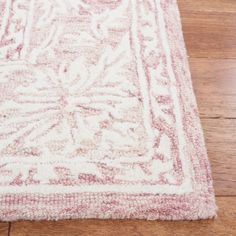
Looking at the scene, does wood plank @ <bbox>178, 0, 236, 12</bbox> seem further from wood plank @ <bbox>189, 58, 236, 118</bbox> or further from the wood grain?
wood plank @ <bbox>189, 58, 236, 118</bbox>

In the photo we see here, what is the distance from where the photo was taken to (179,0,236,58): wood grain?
0.94m

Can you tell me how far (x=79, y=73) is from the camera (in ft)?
2.82

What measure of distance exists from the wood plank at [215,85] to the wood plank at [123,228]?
24cm

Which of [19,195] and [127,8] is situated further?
[127,8]

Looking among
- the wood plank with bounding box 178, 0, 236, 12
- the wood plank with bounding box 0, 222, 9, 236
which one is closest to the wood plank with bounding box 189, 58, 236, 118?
the wood plank with bounding box 178, 0, 236, 12

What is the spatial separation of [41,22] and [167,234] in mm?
573

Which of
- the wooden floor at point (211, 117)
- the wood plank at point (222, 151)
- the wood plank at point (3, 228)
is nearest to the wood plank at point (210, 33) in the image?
the wooden floor at point (211, 117)

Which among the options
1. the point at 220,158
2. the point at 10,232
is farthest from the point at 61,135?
→ the point at 220,158

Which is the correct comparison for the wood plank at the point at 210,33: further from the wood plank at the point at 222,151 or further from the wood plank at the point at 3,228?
the wood plank at the point at 3,228

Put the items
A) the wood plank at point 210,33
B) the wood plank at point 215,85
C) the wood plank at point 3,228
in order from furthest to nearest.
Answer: the wood plank at point 210,33, the wood plank at point 215,85, the wood plank at point 3,228

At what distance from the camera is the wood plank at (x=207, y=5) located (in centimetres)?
103

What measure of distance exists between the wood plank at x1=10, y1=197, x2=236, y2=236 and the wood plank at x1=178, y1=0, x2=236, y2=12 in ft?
1.87

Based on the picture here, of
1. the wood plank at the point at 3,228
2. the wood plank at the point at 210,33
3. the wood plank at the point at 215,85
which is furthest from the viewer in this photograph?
the wood plank at the point at 210,33

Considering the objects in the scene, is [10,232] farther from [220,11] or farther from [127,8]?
[220,11]
